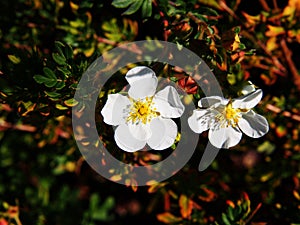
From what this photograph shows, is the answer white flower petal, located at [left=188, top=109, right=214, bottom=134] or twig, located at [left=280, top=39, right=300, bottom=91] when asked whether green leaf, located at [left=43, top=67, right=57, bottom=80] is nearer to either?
white flower petal, located at [left=188, top=109, right=214, bottom=134]

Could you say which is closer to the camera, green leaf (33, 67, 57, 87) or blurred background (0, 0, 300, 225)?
green leaf (33, 67, 57, 87)

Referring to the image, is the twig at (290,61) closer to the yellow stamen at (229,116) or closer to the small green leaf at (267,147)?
the small green leaf at (267,147)

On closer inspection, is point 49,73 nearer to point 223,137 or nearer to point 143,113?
point 143,113

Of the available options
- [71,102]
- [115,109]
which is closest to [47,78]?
[71,102]

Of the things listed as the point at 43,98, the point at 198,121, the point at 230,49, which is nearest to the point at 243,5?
the point at 230,49

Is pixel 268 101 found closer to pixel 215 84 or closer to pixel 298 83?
pixel 298 83

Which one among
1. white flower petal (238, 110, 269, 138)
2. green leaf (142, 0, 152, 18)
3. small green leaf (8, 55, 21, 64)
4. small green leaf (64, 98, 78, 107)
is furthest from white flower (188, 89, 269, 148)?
small green leaf (8, 55, 21, 64)

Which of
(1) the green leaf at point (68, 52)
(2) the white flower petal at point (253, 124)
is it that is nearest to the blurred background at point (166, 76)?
(1) the green leaf at point (68, 52)
